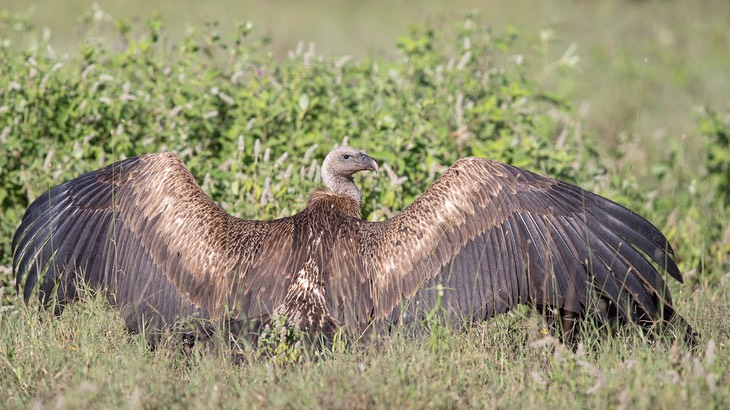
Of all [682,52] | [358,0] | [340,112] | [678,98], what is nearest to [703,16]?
[682,52]

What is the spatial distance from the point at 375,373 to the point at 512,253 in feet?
3.76

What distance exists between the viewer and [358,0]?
16547mm

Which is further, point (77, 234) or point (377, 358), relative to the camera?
point (77, 234)

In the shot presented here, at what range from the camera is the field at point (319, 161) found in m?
4.09

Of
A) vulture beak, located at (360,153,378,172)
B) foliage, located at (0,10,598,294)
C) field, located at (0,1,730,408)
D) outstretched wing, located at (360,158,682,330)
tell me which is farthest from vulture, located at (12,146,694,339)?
foliage, located at (0,10,598,294)

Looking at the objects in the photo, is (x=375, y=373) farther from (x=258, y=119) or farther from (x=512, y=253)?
(x=258, y=119)

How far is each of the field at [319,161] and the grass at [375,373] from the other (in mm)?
14

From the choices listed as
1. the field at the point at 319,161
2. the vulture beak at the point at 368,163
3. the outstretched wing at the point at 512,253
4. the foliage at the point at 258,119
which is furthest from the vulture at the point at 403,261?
the foliage at the point at 258,119

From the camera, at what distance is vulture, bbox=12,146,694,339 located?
4863mm

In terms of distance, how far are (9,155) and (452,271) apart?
339 cm

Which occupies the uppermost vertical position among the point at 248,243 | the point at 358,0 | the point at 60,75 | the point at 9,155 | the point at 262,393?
the point at 358,0

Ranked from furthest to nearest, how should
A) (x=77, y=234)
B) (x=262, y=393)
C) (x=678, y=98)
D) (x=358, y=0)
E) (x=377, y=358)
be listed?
(x=358, y=0), (x=678, y=98), (x=77, y=234), (x=377, y=358), (x=262, y=393)

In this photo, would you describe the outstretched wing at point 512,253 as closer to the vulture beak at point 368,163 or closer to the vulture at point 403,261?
the vulture at point 403,261

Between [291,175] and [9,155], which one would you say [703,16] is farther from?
[9,155]
